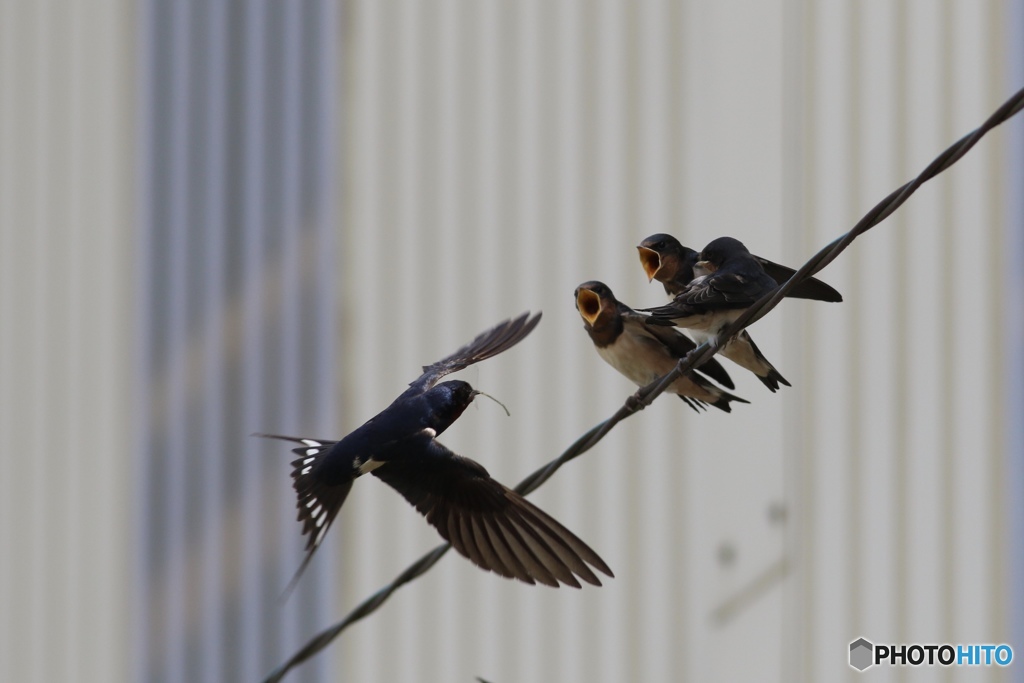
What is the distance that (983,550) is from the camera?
2707 millimetres

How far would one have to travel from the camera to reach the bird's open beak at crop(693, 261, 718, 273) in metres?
0.87

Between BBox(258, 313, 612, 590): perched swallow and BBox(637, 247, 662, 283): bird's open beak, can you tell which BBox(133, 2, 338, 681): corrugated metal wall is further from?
BBox(637, 247, 662, 283): bird's open beak

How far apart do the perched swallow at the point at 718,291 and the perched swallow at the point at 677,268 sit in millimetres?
13

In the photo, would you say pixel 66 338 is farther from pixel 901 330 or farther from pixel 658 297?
pixel 901 330

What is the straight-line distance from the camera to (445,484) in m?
0.89

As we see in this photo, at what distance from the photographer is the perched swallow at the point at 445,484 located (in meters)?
0.65

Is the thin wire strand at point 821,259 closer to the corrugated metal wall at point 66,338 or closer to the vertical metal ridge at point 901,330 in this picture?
the vertical metal ridge at point 901,330

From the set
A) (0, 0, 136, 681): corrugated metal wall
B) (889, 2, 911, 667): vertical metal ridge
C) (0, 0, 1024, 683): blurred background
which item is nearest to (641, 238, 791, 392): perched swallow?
(0, 0, 1024, 683): blurred background

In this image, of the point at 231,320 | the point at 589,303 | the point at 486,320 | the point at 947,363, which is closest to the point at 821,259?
the point at 589,303

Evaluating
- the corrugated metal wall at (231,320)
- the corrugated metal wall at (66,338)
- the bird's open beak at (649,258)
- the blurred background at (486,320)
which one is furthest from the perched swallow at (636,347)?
the corrugated metal wall at (66,338)

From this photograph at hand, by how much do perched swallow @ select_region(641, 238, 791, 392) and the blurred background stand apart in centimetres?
175

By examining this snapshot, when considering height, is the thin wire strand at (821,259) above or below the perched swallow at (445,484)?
above

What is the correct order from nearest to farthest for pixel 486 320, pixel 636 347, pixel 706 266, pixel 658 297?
pixel 706 266
pixel 636 347
pixel 658 297
pixel 486 320

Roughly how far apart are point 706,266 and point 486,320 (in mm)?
2221
